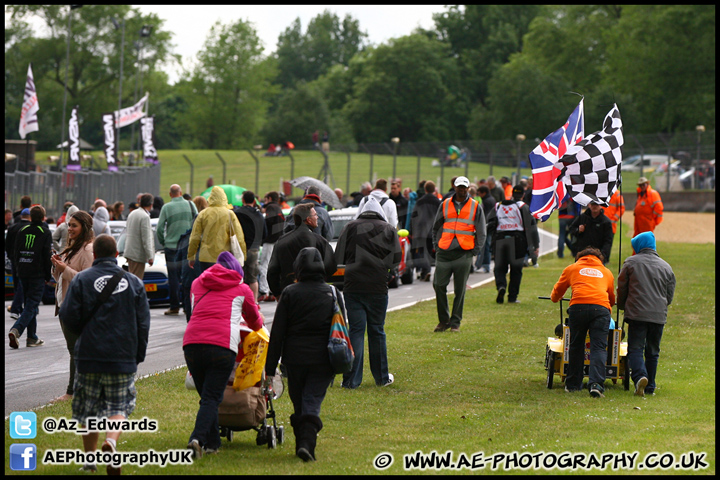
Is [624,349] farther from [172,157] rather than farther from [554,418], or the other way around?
[172,157]

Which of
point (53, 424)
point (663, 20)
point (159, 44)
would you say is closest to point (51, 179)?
point (53, 424)

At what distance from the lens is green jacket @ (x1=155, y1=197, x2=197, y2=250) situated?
1497cm

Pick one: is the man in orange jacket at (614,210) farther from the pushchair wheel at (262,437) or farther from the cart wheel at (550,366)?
the pushchair wheel at (262,437)

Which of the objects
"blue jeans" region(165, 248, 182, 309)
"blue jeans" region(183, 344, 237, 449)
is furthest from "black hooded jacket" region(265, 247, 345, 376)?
"blue jeans" region(165, 248, 182, 309)

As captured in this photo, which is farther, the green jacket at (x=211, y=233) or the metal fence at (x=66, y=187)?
the metal fence at (x=66, y=187)

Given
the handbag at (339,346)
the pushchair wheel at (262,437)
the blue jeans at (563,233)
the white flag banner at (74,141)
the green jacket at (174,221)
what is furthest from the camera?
the white flag banner at (74,141)

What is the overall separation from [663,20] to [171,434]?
6596 centimetres

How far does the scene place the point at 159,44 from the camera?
83.1m

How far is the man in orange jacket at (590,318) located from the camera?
9406 millimetres

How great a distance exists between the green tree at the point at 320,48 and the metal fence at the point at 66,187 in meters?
106

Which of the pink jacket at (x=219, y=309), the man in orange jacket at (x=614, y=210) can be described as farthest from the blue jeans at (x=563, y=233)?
the pink jacket at (x=219, y=309)

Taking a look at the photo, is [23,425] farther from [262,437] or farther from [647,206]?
[647,206]

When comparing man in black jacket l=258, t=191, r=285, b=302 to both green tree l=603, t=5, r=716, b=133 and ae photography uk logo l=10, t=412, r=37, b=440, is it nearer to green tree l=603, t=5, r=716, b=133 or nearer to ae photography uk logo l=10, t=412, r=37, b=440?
ae photography uk logo l=10, t=412, r=37, b=440

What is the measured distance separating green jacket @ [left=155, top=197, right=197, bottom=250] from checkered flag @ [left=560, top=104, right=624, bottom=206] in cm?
629
